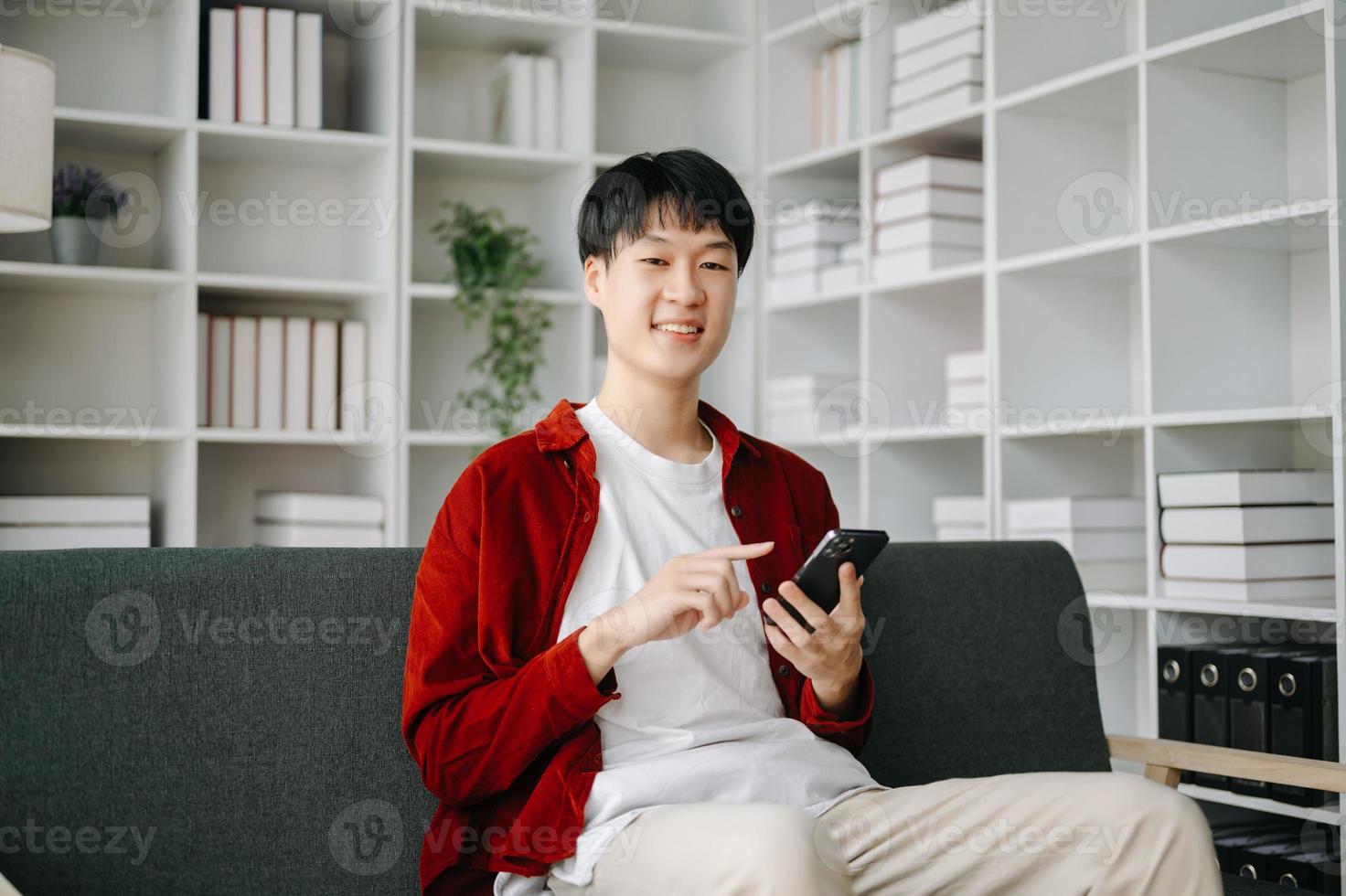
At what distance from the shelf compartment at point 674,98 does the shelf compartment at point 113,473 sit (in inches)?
62.7

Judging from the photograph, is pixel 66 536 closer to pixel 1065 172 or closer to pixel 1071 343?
pixel 1071 343

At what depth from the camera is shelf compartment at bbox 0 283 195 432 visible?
3471 millimetres

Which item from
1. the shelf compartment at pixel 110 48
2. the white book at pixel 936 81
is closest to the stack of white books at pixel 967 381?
the white book at pixel 936 81

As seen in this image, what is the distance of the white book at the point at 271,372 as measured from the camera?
347cm

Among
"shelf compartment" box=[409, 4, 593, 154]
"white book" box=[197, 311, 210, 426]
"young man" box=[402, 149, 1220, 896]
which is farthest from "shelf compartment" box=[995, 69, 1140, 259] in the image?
"white book" box=[197, 311, 210, 426]

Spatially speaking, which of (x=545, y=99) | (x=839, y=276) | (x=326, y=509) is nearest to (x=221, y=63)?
(x=545, y=99)

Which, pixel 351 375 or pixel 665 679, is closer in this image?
pixel 665 679

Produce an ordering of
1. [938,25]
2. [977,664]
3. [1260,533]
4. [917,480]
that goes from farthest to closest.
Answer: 1. [917,480]
2. [938,25]
3. [1260,533]
4. [977,664]

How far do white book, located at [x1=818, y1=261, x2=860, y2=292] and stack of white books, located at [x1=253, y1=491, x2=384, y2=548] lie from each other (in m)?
1.32

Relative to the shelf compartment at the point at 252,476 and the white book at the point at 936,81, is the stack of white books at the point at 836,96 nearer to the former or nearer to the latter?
the white book at the point at 936,81

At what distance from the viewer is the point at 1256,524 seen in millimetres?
2592

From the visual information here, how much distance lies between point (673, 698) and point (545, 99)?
8.56 ft

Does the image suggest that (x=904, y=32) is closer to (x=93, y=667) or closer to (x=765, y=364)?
(x=765, y=364)

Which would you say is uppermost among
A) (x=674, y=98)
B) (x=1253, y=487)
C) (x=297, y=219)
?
(x=674, y=98)
